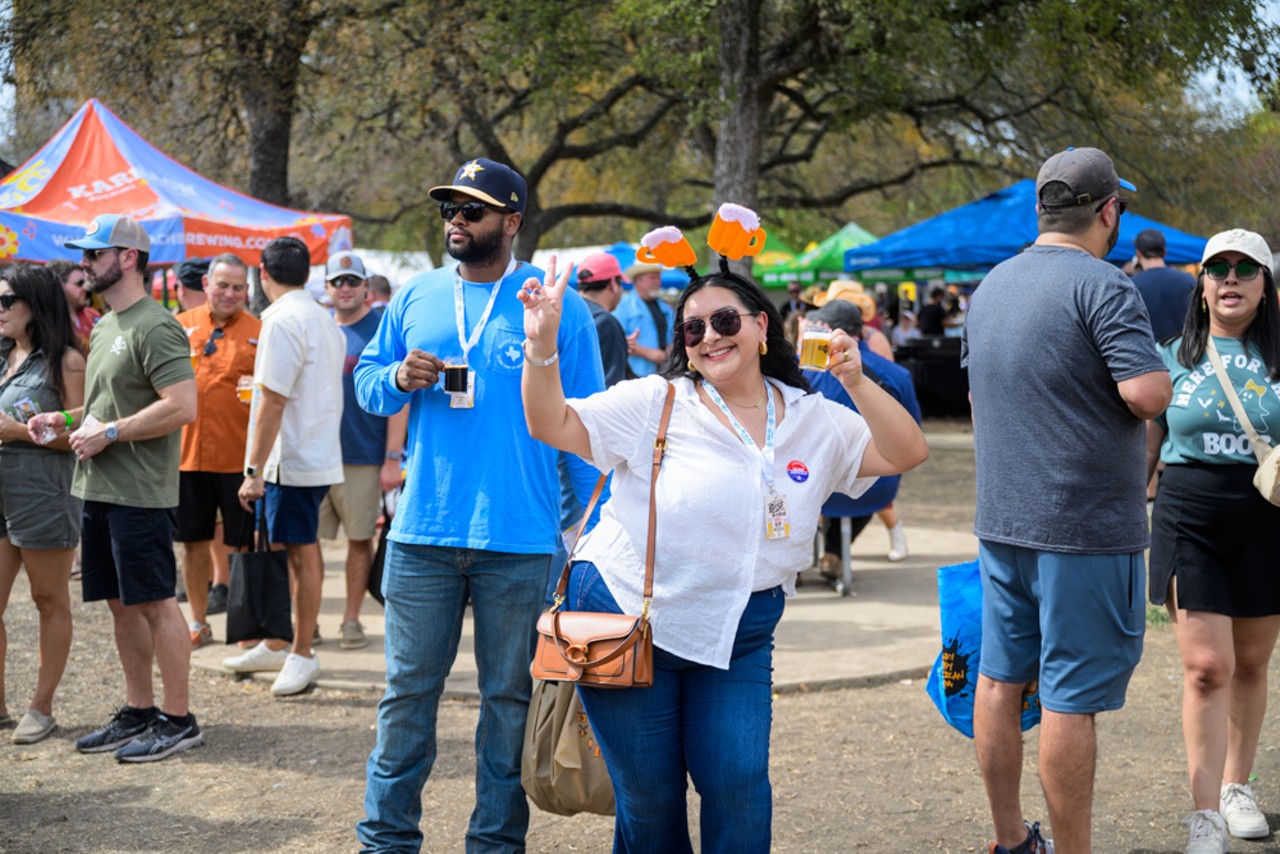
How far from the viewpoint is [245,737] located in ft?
18.1

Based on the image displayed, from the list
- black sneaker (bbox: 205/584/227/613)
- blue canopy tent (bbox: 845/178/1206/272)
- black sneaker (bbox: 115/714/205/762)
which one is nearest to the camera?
black sneaker (bbox: 115/714/205/762)

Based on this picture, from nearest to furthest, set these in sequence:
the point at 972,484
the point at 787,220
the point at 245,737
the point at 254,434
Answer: the point at 245,737 → the point at 254,434 → the point at 972,484 → the point at 787,220

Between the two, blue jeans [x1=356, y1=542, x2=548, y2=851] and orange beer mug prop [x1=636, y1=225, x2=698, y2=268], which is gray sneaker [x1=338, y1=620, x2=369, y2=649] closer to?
blue jeans [x1=356, y1=542, x2=548, y2=851]

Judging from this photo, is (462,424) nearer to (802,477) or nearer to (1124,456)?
(802,477)

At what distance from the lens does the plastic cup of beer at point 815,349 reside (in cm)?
311

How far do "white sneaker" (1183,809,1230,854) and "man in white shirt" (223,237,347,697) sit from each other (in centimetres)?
390

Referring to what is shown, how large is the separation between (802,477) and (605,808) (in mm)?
989

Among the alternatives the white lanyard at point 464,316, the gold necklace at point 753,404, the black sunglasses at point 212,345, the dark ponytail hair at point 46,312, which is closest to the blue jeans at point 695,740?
the gold necklace at point 753,404

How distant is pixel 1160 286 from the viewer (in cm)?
1015

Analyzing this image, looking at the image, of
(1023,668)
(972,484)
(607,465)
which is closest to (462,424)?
(607,465)

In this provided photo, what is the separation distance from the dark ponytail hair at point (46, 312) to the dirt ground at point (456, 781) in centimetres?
154

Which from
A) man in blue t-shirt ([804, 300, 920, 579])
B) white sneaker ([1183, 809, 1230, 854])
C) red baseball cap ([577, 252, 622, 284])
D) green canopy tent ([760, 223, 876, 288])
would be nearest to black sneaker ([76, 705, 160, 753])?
red baseball cap ([577, 252, 622, 284])

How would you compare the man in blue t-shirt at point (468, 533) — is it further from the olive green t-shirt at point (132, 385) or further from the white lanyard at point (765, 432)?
the olive green t-shirt at point (132, 385)

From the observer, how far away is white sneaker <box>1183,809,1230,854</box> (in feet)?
13.0
